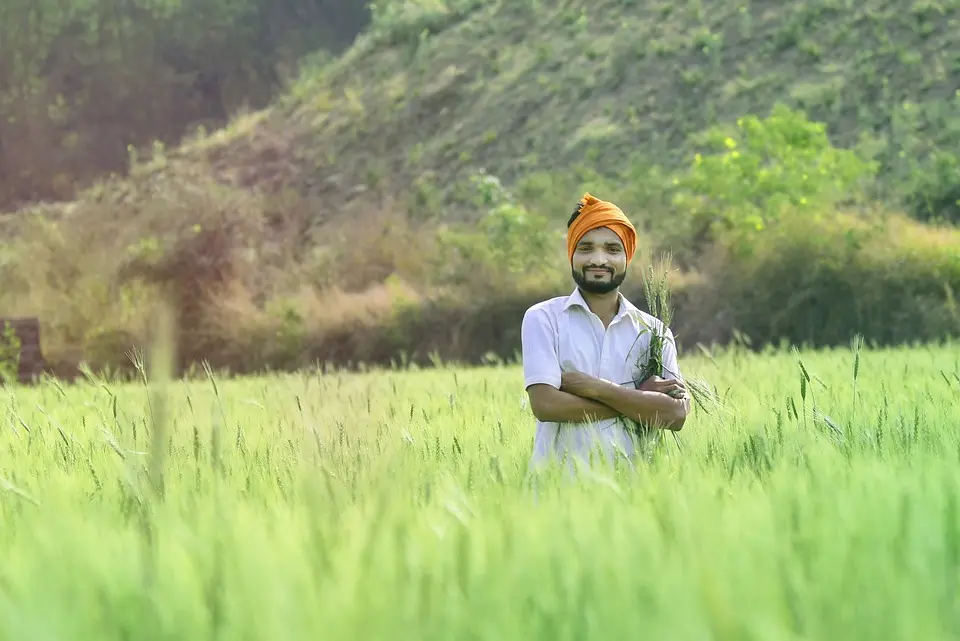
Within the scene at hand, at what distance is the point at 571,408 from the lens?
2520 mm

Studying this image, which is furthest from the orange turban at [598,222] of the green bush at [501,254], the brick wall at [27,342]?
the brick wall at [27,342]

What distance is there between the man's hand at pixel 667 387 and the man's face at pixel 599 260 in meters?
0.29

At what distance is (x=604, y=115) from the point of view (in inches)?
850

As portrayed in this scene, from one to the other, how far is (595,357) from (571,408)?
230 millimetres

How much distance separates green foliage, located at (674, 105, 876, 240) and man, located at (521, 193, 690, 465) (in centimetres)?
921

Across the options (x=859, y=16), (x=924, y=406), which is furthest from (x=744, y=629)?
(x=859, y=16)

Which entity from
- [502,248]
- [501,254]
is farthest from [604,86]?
[501,254]

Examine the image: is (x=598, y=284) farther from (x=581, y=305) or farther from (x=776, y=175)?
(x=776, y=175)

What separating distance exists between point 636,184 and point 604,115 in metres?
5.20

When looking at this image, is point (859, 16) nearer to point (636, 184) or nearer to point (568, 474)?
point (636, 184)

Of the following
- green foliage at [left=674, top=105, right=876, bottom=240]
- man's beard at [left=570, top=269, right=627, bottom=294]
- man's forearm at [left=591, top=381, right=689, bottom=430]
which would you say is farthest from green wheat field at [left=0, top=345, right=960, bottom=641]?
green foliage at [left=674, top=105, right=876, bottom=240]

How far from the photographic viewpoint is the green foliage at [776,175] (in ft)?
39.0

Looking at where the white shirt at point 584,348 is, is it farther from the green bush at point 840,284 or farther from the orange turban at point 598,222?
the green bush at point 840,284

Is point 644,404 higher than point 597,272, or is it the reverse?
point 597,272
